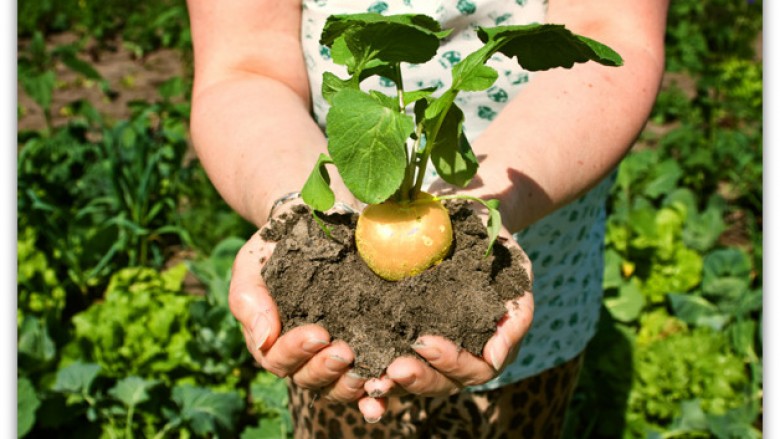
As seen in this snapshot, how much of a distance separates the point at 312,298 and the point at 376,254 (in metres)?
0.14

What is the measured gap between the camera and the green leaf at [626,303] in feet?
11.3

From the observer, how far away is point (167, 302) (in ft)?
10.6

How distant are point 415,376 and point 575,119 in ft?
2.32

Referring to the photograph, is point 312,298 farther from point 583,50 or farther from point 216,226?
point 216,226

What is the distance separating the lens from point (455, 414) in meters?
2.04

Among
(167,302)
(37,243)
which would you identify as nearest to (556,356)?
(167,302)

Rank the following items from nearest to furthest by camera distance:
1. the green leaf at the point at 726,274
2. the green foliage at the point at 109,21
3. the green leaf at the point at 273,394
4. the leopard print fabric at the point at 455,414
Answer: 1. the leopard print fabric at the point at 455,414
2. the green leaf at the point at 273,394
3. the green leaf at the point at 726,274
4. the green foliage at the point at 109,21

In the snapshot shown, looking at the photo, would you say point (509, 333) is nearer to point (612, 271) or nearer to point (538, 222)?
point (538, 222)

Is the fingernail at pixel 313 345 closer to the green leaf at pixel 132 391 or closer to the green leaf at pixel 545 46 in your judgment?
the green leaf at pixel 545 46

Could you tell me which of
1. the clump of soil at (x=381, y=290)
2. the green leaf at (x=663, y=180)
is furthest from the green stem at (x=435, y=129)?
the green leaf at (x=663, y=180)

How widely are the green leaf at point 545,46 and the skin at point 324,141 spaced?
0.33m

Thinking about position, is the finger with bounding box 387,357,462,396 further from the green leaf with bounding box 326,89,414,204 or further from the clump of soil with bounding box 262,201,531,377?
the green leaf with bounding box 326,89,414,204

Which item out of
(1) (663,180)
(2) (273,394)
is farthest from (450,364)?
(1) (663,180)

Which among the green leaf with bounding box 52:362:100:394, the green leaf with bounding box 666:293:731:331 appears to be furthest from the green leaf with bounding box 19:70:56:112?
the green leaf with bounding box 666:293:731:331
